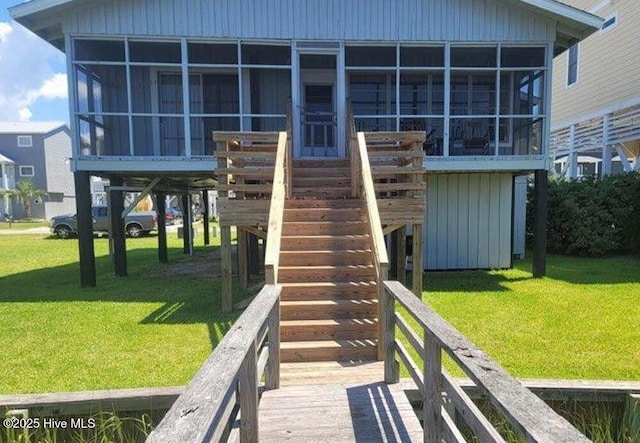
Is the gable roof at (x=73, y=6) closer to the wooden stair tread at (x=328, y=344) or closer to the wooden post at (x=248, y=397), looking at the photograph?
the wooden stair tread at (x=328, y=344)

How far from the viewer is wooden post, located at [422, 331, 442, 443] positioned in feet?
7.45

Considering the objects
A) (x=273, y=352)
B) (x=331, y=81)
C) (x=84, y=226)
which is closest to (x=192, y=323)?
(x=273, y=352)

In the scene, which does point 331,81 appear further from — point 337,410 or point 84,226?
point 337,410

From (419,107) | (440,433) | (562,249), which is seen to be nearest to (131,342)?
(440,433)

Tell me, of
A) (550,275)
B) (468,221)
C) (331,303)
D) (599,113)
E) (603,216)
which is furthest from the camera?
(599,113)

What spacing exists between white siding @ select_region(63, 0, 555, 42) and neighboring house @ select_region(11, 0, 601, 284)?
0.02 metres

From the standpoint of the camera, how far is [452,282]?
8.50m

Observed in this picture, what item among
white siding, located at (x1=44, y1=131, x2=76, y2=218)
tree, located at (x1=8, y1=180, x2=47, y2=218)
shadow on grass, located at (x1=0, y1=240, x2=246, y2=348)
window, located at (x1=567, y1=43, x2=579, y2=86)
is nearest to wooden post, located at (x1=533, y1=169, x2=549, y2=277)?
shadow on grass, located at (x1=0, y1=240, x2=246, y2=348)

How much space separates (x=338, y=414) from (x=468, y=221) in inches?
297

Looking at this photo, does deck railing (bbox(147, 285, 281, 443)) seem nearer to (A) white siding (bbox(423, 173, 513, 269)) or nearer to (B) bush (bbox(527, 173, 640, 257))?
(A) white siding (bbox(423, 173, 513, 269))

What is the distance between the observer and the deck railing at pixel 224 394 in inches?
48.2

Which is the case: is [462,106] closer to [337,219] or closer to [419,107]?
[419,107]

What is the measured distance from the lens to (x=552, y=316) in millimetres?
6000

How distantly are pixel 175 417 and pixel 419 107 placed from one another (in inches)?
394
